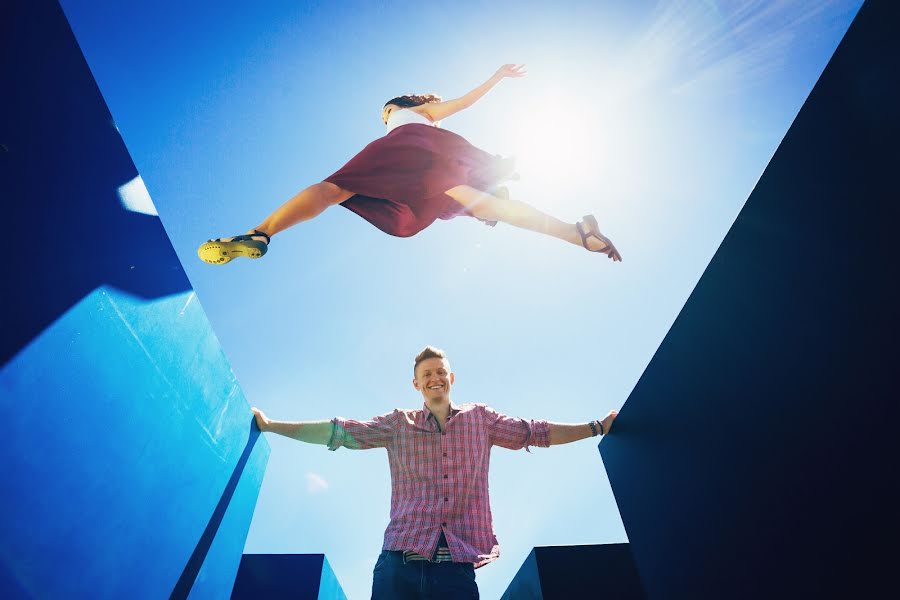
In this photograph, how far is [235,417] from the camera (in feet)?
6.47

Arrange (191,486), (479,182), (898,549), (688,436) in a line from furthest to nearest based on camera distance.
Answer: (479,182), (191,486), (688,436), (898,549)

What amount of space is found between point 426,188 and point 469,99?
887 millimetres

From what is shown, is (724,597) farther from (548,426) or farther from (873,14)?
(873,14)

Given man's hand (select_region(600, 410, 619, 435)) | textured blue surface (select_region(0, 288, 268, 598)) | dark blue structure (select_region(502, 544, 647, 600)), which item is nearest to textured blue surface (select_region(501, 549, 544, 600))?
dark blue structure (select_region(502, 544, 647, 600))

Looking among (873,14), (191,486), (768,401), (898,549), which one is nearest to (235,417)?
(191,486)

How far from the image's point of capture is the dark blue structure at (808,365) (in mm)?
849

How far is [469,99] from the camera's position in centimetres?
316

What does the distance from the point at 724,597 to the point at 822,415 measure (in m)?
0.67

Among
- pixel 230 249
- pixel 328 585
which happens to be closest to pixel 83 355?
pixel 230 249

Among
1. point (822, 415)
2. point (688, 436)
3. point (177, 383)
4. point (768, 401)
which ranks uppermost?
point (177, 383)

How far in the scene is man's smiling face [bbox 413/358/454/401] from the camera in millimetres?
2463

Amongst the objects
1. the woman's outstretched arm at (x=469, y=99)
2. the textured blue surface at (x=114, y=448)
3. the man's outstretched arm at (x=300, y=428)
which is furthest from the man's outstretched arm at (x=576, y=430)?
the woman's outstretched arm at (x=469, y=99)

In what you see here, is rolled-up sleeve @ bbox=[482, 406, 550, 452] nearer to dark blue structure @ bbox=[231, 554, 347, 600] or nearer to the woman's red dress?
the woman's red dress

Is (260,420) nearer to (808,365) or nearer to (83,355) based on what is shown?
(83,355)
